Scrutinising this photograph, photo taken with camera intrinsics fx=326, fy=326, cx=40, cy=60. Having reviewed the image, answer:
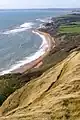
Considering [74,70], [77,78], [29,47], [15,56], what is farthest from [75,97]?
[29,47]

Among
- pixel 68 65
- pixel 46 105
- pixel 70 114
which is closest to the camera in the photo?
pixel 70 114

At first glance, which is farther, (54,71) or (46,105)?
(54,71)

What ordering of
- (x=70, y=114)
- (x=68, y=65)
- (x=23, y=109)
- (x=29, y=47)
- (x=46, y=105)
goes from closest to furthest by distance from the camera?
1. (x=70, y=114)
2. (x=46, y=105)
3. (x=23, y=109)
4. (x=68, y=65)
5. (x=29, y=47)

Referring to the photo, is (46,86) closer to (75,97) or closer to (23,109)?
(23,109)

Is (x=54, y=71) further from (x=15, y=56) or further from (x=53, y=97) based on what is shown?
(x=15, y=56)

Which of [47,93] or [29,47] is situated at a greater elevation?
[47,93]

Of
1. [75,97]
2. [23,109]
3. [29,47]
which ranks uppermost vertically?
[75,97]

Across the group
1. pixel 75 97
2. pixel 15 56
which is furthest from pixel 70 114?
pixel 15 56
